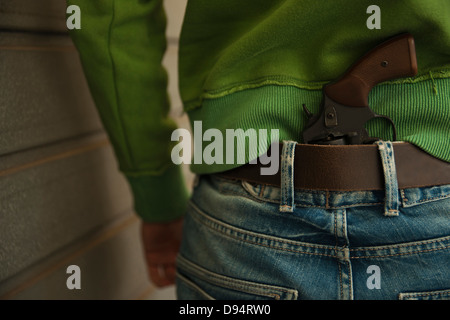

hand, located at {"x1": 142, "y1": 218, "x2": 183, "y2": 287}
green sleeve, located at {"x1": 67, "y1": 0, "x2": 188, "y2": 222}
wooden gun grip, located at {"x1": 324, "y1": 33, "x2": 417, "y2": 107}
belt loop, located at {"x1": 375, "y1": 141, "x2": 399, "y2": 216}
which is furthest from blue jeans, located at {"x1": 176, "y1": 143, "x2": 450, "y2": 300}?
hand, located at {"x1": 142, "y1": 218, "x2": 183, "y2": 287}

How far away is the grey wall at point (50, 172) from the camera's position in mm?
1056

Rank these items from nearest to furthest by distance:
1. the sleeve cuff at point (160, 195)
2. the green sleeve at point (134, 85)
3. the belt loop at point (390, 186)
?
the belt loop at point (390, 186) < the green sleeve at point (134, 85) < the sleeve cuff at point (160, 195)

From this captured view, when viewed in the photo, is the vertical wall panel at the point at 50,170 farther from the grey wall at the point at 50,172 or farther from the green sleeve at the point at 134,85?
the green sleeve at the point at 134,85

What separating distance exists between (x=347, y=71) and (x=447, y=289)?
403 millimetres

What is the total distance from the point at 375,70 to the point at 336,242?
301mm

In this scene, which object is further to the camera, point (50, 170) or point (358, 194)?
point (50, 170)

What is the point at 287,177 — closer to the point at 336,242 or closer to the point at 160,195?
the point at 336,242

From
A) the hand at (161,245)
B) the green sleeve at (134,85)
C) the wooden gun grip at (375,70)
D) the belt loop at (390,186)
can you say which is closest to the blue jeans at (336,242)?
the belt loop at (390,186)

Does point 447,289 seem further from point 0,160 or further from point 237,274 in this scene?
point 0,160

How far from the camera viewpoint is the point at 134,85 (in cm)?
105

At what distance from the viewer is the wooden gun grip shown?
2.49ft

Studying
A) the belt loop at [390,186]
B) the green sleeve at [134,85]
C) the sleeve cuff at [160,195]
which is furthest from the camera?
the sleeve cuff at [160,195]

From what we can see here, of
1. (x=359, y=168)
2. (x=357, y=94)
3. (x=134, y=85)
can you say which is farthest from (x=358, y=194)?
(x=134, y=85)

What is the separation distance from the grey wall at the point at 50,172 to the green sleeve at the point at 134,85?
173mm
